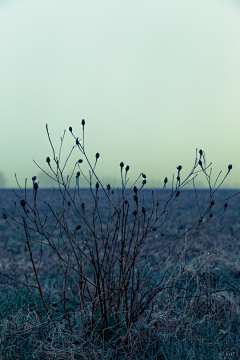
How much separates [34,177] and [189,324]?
2.01 metres

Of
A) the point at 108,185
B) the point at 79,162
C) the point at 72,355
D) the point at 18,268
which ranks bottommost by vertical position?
the point at 18,268

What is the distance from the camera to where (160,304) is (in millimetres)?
3369

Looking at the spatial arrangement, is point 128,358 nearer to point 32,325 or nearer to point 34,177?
point 32,325

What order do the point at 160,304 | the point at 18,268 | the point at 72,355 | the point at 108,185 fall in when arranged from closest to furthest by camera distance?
the point at 72,355 → the point at 108,185 → the point at 160,304 → the point at 18,268

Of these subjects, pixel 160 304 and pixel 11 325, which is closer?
pixel 11 325

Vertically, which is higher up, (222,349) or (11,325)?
(11,325)

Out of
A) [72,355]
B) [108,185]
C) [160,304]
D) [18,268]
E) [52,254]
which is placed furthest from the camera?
[52,254]

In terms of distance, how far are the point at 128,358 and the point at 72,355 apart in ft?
1.63

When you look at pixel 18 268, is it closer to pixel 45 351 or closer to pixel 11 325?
pixel 11 325

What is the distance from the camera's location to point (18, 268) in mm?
6703

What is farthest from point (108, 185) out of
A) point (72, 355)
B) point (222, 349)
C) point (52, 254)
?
point (52, 254)

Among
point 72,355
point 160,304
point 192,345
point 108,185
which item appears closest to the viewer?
point 72,355

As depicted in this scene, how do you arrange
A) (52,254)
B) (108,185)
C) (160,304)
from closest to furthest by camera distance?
1. (108,185)
2. (160,304)
3. (52,254)

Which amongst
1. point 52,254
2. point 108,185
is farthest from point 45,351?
point 52,254
